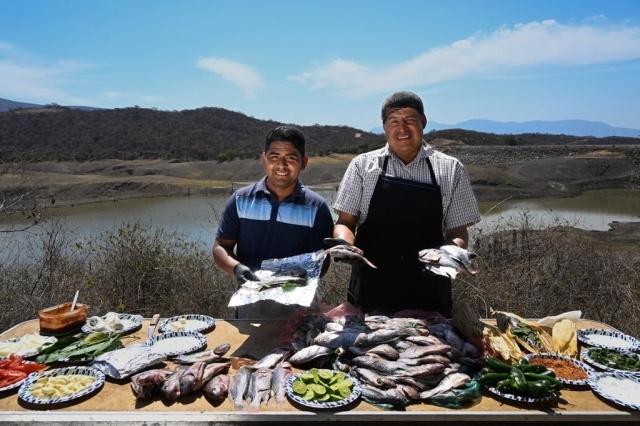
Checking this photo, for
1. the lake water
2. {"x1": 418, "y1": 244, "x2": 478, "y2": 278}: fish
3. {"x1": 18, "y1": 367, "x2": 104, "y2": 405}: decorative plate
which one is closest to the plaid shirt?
{"x1": 418, "y1": 244, "x2": 478, "y2": 278}: fish

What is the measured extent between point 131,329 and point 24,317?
12.3 ft

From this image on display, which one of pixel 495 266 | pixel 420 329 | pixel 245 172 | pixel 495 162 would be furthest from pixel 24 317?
pixel 495 162

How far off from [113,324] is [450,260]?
2.32 m

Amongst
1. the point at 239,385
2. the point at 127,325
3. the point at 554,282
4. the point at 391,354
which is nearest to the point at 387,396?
the point at 391,354

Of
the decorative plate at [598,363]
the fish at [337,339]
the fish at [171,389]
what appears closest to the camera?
the fish at [171,389]

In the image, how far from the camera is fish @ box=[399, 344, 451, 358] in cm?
253

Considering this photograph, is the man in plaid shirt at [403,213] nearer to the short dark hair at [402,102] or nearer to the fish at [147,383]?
the short dark hair at [402,102]

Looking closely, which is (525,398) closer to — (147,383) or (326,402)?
(326,402)

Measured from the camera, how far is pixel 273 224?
11.6 feet

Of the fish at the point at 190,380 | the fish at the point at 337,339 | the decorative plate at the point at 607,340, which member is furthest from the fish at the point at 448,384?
the decorative plate at the point at 607,340

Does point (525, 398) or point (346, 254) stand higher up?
point (346, 254)

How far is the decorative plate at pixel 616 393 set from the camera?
2304 mm

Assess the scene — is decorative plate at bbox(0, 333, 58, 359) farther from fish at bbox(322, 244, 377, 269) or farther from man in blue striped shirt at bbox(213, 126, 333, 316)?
fish at bbox(322, 244, 377, 269)

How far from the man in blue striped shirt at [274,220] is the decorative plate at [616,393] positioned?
192 cm
